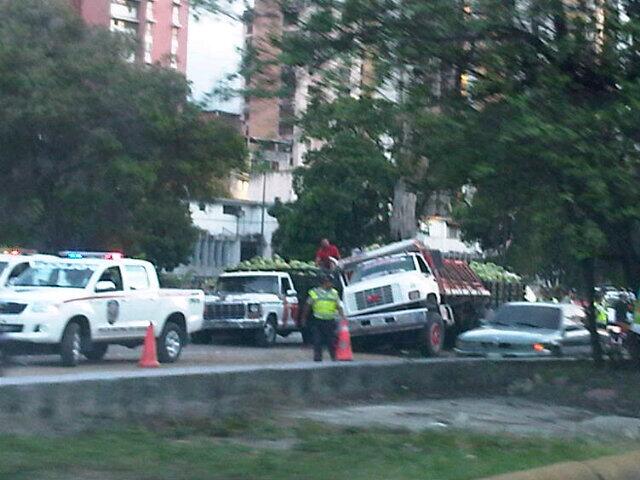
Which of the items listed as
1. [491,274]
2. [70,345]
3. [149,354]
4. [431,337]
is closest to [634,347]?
[149,354]

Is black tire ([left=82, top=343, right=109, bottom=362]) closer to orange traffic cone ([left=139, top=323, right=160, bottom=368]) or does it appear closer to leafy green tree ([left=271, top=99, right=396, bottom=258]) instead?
orange traffic cone ([left=139, top=323, right=160, bottom=368])

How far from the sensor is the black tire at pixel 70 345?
21.1m

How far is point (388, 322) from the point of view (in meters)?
28.1

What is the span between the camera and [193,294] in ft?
80.8

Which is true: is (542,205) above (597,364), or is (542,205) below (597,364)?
above

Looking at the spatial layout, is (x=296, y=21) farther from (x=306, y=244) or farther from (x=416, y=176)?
(x=306, y=244)

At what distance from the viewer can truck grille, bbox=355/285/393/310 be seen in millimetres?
28219

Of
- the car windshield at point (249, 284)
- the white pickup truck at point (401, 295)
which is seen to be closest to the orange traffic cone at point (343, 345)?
the white pickup truck at point (401, 295)

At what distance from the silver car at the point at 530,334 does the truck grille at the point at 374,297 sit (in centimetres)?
302

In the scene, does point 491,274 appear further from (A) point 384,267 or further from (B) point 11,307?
(B) point 11,307

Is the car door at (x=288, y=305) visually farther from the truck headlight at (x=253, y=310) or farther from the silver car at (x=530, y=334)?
the silver car at (x=530, y=334)

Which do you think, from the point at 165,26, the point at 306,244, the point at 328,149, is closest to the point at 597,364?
the point at 328,149

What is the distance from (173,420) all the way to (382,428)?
2049mm

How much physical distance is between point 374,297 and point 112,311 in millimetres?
7795
